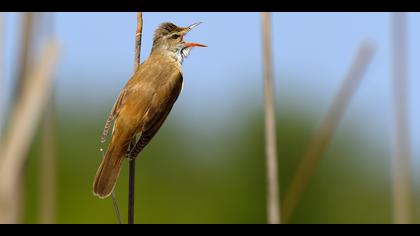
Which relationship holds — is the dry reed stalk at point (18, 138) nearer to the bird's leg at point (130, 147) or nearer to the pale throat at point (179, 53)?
the bird's leg at point (130, 147)

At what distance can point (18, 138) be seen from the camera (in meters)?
2.46

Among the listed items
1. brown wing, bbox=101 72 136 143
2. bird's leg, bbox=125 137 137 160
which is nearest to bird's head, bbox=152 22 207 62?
brown wing, bbox=101 72 136 143

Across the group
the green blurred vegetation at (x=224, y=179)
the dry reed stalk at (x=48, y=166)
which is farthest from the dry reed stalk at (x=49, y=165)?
the green blurred vegetation at (x=224, y=179)

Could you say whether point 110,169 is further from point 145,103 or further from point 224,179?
point 224,179

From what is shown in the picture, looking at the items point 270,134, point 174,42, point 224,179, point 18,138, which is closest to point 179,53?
point 174,42

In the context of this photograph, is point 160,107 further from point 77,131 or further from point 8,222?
point 77,131

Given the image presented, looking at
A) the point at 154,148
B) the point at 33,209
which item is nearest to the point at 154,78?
the point at 33,209

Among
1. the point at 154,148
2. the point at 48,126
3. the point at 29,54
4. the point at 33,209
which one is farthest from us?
the point at 154,148

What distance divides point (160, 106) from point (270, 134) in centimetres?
126

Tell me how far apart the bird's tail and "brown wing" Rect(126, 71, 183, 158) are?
4.7 inches

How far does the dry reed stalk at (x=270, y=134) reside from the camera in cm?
334

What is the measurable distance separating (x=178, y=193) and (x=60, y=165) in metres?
2.54

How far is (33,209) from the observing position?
13055mm

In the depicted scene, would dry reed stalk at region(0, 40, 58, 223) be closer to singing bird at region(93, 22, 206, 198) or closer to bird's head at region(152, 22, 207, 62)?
singing bird at region(93, 22, 206, 198)
